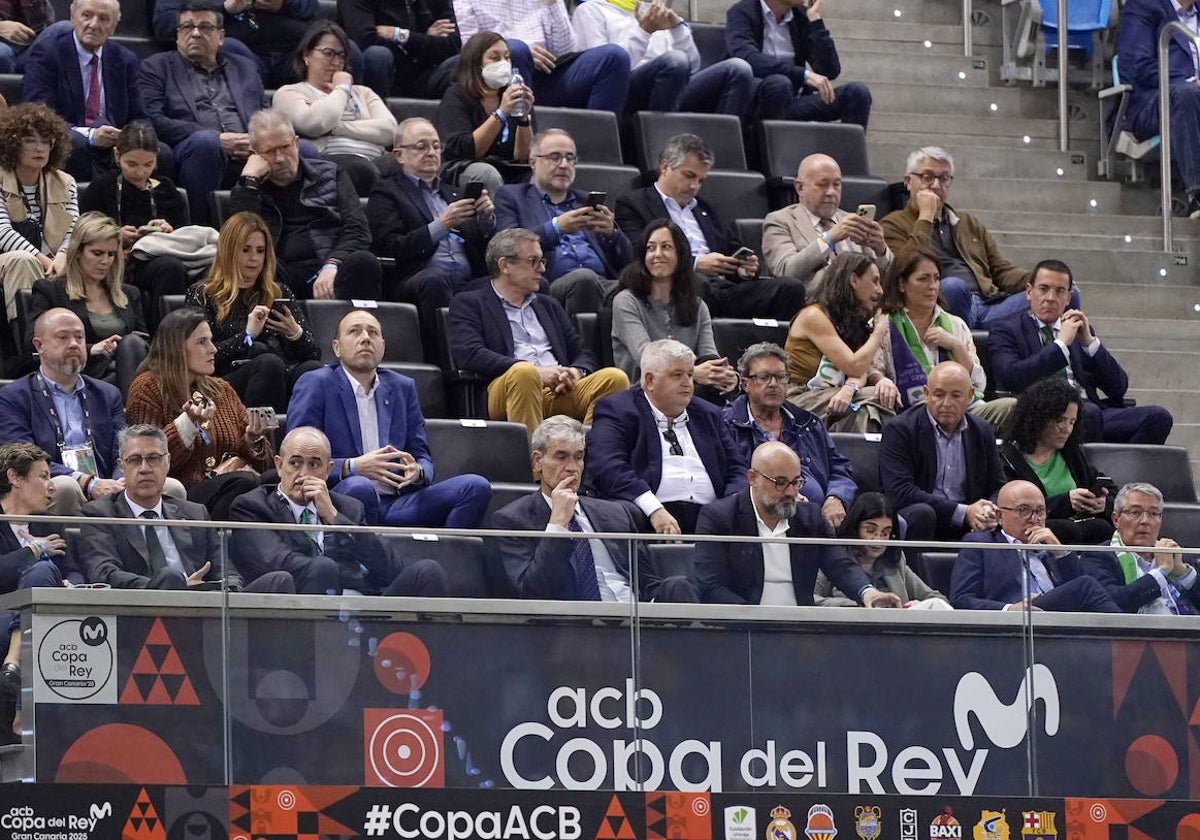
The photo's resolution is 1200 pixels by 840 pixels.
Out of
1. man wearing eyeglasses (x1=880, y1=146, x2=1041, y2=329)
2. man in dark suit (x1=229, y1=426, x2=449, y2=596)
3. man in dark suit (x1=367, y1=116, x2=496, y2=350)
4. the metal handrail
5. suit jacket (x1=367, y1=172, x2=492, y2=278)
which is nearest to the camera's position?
man in dark suit (x1=229, y1=426, x2=449, y2=596)

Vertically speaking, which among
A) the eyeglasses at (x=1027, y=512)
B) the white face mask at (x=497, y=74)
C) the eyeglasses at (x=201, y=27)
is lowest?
the eyeglasses at (x=1027, y=512)

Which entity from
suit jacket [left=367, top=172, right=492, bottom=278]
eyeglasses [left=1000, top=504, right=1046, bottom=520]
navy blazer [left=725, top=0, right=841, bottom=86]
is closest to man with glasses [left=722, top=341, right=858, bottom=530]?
eyeglasses [left=1000, top=504, right=1046, bottom=520]

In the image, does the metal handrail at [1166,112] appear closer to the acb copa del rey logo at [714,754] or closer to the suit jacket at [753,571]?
the acb copa del rey logo at [714,754]

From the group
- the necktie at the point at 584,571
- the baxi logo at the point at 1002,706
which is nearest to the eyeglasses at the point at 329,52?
the necktie at the point at 584,571

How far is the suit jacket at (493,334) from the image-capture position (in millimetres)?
8938

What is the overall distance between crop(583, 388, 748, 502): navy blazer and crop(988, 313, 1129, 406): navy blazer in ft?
5.29

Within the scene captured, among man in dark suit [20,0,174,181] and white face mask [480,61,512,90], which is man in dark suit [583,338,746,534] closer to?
white face mask [480,61,512,90]

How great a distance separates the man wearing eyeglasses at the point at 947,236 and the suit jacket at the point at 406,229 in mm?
1833

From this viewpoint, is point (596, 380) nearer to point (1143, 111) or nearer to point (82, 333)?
point (82, 333)

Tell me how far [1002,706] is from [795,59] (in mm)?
5247

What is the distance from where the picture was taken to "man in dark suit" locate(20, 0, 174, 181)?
9680mm

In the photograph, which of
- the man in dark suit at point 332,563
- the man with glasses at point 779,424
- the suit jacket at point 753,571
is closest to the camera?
the man in dark suit at point 332,563

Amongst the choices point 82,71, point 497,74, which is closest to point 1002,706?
point 497,74

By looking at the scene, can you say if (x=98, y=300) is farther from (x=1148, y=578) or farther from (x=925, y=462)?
(x=1148, y=578)
